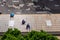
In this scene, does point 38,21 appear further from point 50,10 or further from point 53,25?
point 50,10

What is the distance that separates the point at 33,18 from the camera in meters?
18.8

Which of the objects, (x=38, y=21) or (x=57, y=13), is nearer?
(x=38, y=21)

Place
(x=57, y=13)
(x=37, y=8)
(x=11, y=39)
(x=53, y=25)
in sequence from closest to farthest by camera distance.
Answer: (x=11, y=39) → (x=53, y=25) → (x=57, y=13) → (x=37, y=8)

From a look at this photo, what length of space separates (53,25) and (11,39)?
9771 millimetres

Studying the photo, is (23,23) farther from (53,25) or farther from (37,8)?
(37,8)

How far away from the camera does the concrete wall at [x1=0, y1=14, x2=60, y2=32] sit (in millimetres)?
17484

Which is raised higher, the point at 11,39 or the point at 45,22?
the point at 11,39

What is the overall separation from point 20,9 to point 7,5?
1752 millimetres

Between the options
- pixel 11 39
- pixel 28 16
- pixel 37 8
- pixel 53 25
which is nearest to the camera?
pixel 11 39

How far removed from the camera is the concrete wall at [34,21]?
57.4ft

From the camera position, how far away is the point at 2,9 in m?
21.9

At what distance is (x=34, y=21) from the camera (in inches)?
723

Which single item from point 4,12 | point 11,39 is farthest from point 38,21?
point 11,39

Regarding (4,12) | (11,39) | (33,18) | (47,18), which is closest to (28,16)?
(33,18)
